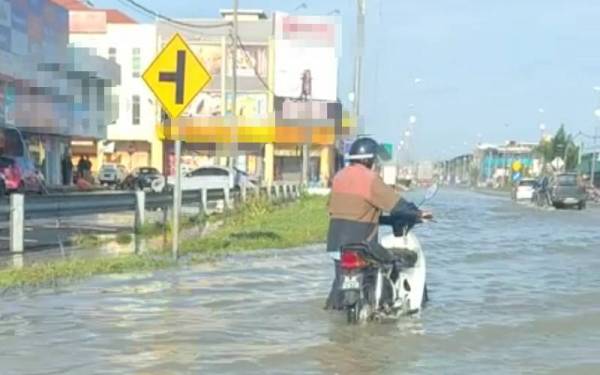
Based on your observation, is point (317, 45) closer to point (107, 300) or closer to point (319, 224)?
point (319, 224)

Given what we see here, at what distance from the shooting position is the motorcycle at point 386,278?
382 inches

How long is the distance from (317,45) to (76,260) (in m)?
45.4

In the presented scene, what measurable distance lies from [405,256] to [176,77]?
580cm

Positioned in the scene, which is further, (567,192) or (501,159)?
(501,159)

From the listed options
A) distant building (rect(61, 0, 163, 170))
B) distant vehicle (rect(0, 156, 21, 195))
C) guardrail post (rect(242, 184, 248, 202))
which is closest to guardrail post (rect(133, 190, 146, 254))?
distant vehicle (rect(0, 156, 21, 195))

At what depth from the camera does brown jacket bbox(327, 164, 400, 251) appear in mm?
10117

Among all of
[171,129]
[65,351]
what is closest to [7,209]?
[171,129]

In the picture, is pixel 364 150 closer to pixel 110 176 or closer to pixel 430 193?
pixel 430 193

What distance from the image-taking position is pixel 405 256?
1036 centimetres

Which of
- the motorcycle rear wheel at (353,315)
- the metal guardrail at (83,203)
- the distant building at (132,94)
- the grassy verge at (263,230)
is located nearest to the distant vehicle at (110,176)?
the distant building at (132,94)

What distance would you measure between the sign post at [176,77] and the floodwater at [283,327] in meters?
2.45

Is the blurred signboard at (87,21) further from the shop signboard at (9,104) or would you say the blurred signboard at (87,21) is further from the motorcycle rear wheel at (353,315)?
the motorcycle rear wheel at (353,315)

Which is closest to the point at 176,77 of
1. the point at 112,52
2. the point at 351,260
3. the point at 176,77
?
the point at 176,77

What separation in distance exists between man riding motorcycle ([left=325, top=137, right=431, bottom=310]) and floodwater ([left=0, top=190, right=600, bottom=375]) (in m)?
0.84
